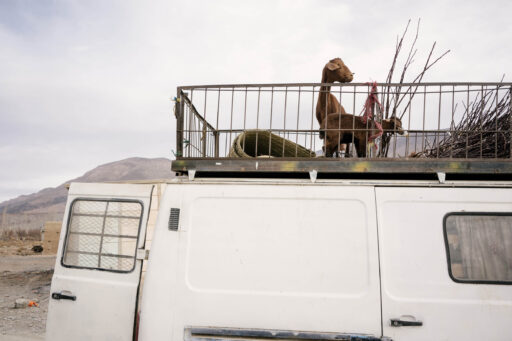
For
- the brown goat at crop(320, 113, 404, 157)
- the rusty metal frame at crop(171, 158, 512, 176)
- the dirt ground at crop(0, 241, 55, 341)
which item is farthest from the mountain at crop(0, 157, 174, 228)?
the rusty metal frame at crop(171, 158, 512, 176)

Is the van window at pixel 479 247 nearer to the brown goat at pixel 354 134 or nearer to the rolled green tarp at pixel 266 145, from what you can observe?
the brown goat at pixel 354 134

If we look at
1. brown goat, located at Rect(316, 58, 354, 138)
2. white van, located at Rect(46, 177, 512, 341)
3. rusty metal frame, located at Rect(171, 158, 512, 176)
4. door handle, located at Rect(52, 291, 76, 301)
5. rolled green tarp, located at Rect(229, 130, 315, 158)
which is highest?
brown goat, located at Rect(316, 58, 354, 138)

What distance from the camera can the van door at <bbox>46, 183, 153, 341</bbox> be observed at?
2740 mm

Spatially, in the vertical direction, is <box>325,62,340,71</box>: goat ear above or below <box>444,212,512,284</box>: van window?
above

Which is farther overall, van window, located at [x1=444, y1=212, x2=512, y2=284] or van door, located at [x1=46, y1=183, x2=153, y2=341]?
van door, located at [x1=46, y1=183, x2=153, y2=341]

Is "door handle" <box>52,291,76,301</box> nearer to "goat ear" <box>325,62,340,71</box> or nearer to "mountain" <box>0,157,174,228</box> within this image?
"goat ear" <box>325,62,340,71</box>

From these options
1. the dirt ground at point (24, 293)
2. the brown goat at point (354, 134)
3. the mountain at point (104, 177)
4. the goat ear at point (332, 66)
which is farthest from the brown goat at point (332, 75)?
the mountain at point (104, 177)

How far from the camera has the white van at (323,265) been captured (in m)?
2.39

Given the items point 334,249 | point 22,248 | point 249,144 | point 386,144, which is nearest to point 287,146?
point 249,144

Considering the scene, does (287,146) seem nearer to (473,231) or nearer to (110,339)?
(473,231)

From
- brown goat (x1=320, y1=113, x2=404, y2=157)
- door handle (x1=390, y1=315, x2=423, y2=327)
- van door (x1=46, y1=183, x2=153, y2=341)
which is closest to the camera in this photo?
door handle (x1=390, y1=315, x2=423, y2=327)

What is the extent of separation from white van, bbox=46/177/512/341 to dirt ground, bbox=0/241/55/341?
4675 millimetres

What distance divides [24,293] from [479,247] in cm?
980

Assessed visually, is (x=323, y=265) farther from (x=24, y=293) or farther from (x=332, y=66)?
(x=24, y=293)
